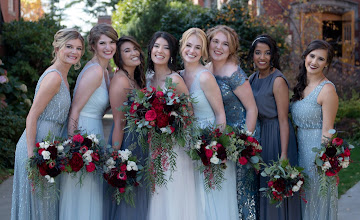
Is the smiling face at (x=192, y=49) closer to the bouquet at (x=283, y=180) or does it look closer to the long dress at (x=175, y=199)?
the long dress at (x=175, y=199)

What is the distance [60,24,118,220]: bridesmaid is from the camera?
14.9ft

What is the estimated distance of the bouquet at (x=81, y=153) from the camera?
414 cm

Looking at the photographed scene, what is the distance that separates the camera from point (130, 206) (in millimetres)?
4641

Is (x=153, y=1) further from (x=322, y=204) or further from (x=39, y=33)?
(x=322, y=204)

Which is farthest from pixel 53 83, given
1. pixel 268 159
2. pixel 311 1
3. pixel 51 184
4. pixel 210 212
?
pixel 311 1

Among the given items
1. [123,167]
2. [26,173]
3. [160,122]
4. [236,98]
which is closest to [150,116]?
[160,122]

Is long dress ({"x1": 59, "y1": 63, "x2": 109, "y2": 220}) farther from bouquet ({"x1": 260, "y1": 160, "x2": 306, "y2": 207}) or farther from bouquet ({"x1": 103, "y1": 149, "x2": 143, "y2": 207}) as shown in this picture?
bouquet ({"x1": 260, "y1": 160, "x2": 306, "y2": 207})

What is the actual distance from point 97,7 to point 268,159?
3683cm

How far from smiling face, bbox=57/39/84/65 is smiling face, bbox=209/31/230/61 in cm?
144

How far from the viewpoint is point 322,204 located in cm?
466

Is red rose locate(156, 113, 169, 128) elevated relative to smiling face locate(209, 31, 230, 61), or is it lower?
lower

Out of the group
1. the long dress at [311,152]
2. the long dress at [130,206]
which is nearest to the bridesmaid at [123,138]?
the long dress at [130,206]

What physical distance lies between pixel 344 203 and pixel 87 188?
4.25m

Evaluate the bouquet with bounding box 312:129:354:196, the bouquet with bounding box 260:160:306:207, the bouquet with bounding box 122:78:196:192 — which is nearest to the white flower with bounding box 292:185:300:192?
the bouquet with bounding box 260:160:306:207
